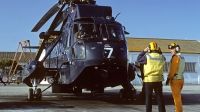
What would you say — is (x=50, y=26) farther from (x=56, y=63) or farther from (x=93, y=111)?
(x=93, y=111)

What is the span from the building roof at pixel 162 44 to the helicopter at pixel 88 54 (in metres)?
33.8

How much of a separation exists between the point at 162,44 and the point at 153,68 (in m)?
44.3

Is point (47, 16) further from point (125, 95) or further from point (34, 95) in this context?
point (125, 95)

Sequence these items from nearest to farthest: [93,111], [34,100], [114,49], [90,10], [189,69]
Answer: [93,111] < [114,49] < [90,10] < [34,100] < [189,69]

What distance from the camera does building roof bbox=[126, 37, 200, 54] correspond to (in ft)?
155

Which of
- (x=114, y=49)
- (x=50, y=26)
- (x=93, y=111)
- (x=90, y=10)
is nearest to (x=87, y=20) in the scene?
(x=90, y=10)

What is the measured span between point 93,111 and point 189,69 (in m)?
43.3

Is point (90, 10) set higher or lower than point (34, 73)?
higher

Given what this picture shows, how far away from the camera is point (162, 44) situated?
50.2 metres

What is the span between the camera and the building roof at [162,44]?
1861 inches

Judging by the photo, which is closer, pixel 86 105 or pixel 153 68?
pixel 153 68

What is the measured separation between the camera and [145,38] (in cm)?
5159

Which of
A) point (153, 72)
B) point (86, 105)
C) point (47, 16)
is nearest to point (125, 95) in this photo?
point (86, 105)

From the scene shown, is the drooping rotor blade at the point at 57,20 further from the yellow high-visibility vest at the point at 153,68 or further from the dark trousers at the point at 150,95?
the dark trousers at the point at 150,95
